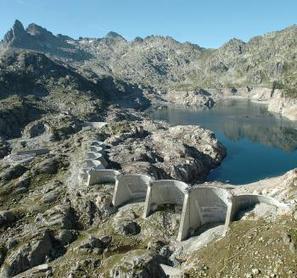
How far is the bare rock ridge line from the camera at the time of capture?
222 feet

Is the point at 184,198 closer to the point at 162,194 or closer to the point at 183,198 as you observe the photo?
the point at 183,198

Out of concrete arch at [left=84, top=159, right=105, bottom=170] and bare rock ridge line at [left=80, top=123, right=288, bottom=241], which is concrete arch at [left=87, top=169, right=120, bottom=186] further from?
concrete arch at [left=84, top=159, right=105, bottom=170]

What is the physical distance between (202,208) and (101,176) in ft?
86.7

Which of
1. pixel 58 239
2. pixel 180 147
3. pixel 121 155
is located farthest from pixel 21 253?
pixel 180 147

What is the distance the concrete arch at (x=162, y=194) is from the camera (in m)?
78.4

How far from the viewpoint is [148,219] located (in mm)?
77312

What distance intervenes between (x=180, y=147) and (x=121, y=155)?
26.0m

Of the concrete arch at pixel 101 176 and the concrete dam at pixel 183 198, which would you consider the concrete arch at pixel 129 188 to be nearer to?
the concrete dam at pixel 183 198

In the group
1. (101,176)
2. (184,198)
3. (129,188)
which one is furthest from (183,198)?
(101,176)

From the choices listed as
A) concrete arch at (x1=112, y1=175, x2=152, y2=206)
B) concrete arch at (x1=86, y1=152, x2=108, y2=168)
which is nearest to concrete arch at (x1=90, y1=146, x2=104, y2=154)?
concrete arch at (x1=86, y1=152, x2=108, y2=168)

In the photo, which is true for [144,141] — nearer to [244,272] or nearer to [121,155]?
[121,155]

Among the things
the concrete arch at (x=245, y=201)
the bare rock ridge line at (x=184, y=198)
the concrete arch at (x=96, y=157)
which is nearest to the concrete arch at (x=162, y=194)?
the bare rock ridge line at (x=184, y=198)

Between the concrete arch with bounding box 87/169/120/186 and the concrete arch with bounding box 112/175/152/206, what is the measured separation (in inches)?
279

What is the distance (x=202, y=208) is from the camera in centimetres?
7312
